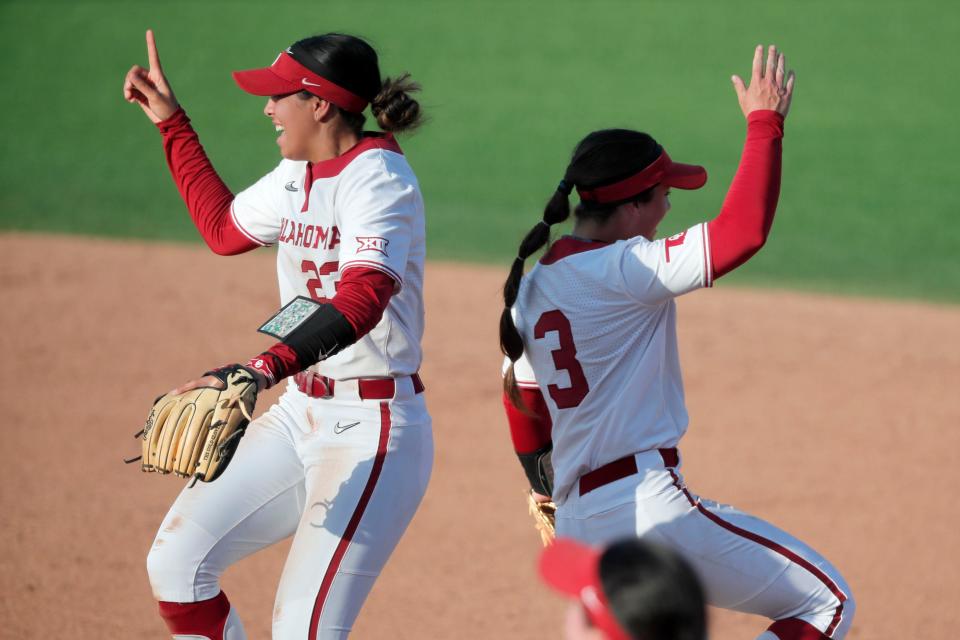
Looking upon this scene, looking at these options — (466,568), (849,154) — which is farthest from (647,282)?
(849,154)

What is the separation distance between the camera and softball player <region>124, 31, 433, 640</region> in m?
3.14

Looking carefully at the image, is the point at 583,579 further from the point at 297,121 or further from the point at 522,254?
the point at 297,121

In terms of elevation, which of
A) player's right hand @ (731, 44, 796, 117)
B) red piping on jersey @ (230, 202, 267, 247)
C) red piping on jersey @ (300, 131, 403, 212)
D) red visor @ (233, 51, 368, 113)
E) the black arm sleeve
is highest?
red visor @ (233, 51, 368, 113)

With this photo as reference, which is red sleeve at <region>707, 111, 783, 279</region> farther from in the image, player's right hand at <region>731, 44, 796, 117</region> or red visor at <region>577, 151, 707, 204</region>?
red visor at <region>577, 151, 707, 204</region>

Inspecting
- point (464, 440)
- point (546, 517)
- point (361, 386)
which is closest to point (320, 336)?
point (361, 386)

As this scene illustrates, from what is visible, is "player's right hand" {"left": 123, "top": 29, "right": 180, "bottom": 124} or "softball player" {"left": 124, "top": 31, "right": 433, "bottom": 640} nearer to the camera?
"softball player" {"left": 124, "top": 31, "right": 433, "bottom": 640}

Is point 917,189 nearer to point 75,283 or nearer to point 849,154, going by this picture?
point 849,154

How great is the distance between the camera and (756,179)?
2.88 m

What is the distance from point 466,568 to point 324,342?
8.25ft

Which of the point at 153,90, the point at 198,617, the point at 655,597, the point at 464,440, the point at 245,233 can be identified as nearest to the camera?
the point at 655,597

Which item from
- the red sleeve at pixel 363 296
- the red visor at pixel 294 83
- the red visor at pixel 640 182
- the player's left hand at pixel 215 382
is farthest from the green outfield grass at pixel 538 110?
the player's left hand at pixel 215 382

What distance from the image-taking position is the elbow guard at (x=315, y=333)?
9.51ft

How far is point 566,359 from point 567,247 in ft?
0.97

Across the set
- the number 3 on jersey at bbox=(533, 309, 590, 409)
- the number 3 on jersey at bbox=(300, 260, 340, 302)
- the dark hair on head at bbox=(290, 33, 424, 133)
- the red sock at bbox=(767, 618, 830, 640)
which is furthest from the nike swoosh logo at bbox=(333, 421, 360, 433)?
the red sock at bbox=(767, 618, 830, 640)
